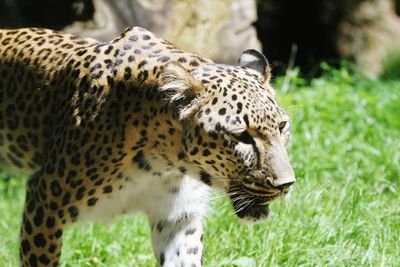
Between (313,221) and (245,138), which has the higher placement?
(245,138)

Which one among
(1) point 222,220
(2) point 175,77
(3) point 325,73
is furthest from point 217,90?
(3) point 325,73

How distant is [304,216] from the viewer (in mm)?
6832

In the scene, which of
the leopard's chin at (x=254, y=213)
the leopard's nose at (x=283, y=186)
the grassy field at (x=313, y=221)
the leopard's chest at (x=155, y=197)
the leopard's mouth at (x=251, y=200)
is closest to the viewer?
the leopard's nose at (x=283, y=186)

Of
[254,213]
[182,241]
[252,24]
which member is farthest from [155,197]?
[252,24]

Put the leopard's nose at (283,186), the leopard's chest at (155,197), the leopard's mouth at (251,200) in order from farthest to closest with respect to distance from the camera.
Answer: the leopard's chest at (155,197)
the leopard's mouth at (251,200)
the leopard's nose at (283,186)

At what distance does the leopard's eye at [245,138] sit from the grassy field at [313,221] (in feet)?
3.98

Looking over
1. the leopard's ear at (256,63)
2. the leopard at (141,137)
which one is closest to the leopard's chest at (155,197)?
the leopard at (141,137)

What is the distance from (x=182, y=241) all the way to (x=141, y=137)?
2.74 ft

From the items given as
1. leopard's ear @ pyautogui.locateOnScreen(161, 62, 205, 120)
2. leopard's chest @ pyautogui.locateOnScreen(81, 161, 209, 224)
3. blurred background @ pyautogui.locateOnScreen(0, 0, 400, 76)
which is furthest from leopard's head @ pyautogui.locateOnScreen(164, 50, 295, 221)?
blurred background @ pyautogui.locateOnScreen(0, 0, 400, 76)

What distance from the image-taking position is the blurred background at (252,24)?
31.2ft

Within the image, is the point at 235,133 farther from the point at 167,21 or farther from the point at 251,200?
the point at 167,21

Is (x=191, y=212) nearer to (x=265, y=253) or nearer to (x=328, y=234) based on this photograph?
(x=265, y=253)

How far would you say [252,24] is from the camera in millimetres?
10367

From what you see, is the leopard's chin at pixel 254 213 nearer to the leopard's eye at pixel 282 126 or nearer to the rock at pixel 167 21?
the leopard's eye at pixel 282 126
